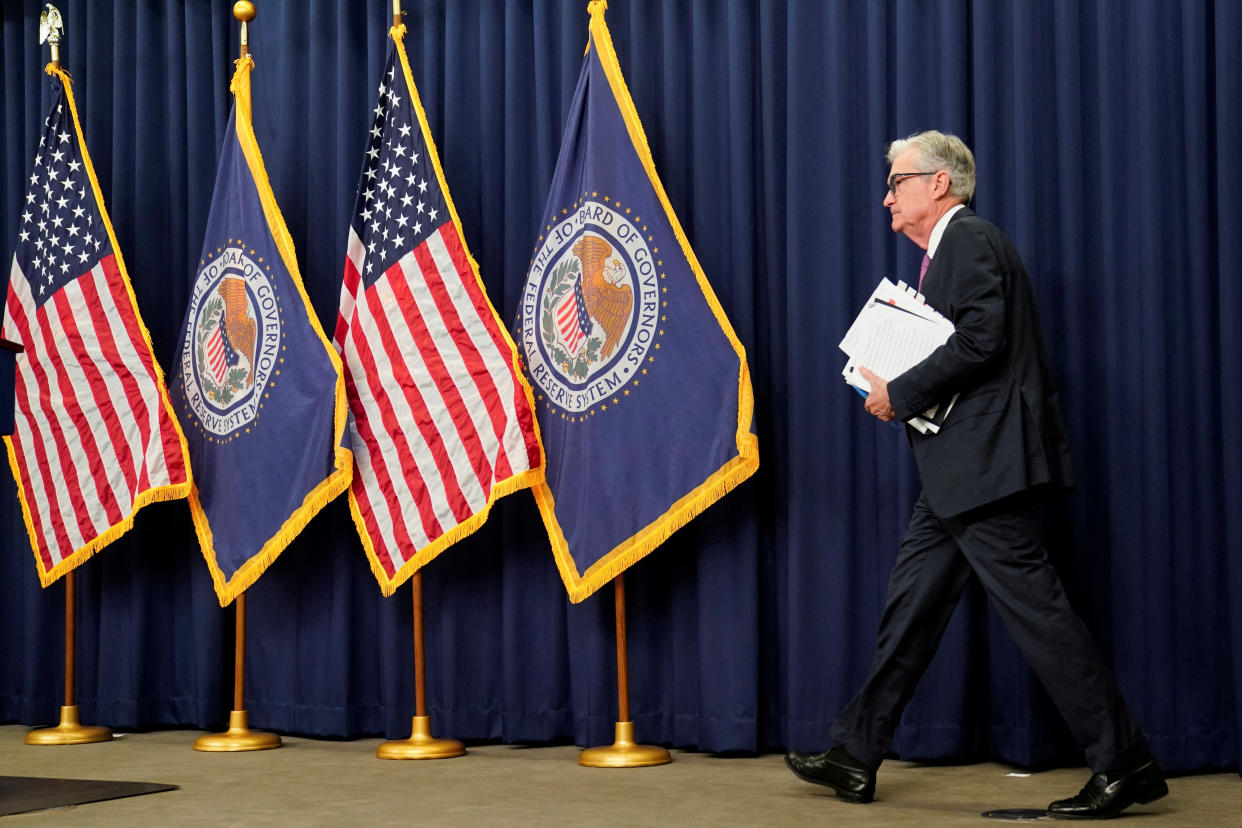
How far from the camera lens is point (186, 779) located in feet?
10.6

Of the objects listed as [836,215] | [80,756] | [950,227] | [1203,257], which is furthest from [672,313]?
[80,756]

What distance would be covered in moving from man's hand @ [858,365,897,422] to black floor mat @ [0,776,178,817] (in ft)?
5.91

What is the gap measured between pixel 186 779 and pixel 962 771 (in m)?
1.86

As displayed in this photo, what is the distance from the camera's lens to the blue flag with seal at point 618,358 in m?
3.36

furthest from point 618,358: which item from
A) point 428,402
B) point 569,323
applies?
point 428,402

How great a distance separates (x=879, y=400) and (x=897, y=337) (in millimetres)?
140

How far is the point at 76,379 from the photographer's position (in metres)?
4.11

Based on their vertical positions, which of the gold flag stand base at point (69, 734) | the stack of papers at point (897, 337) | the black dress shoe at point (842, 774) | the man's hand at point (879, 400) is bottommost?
the gold flag stand base at point (69, 734)

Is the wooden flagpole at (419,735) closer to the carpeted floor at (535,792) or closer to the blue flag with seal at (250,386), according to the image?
the carpeted floor at (535,792)

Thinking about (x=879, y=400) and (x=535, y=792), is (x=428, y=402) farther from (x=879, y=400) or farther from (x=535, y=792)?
(x=879, y=400)

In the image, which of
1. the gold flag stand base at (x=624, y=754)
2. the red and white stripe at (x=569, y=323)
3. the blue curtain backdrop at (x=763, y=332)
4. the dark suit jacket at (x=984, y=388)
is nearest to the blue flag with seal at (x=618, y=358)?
the red and white stripe at (x=569, y=323)

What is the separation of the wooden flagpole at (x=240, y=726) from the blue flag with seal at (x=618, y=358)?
40.4 inches

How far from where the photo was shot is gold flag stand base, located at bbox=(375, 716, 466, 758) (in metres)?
3.58

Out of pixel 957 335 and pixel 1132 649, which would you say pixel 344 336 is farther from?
pixel 1132 649
